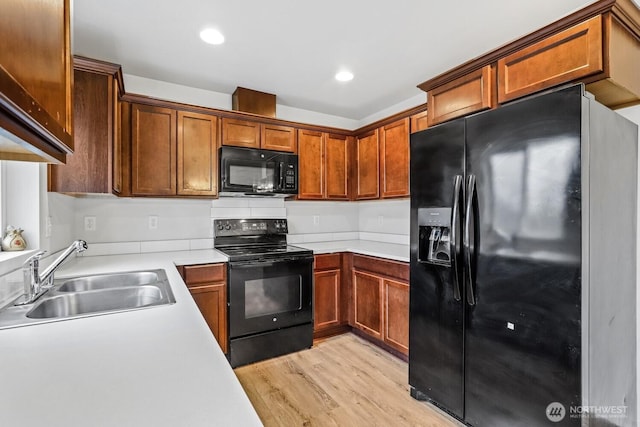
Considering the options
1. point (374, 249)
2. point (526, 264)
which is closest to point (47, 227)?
point (374, 249)

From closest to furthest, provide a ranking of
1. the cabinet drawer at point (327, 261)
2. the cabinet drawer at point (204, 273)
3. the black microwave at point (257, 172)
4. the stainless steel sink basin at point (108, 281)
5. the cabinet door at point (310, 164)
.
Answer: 1. the stainless steel sink basin at point (108, 281)
2. the cabinet drawer at point (204, 273)
3. the black microwave at point (257, 172)
4. the cabinet drawer at point (327, 261)
5. the cabinet door at point (310, 164)

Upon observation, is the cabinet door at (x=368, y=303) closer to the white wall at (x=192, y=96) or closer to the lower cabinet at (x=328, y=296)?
the lower cabinet at (x=328, y=296)

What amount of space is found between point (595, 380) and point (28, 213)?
9.37 ft

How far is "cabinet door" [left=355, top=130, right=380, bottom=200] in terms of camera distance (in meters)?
3.30

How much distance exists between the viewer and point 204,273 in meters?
2.47

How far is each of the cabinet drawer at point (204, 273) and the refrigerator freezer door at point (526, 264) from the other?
1.78m

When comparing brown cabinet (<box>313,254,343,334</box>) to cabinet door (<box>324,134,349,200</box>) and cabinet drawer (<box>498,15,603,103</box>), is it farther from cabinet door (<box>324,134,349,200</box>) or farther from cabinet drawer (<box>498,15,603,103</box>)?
cabinet drawer (<box>498,15,603,103</box>)

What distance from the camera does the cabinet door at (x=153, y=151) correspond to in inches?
100

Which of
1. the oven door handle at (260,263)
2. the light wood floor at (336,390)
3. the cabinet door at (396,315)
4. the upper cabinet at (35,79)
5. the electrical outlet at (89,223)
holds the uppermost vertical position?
the upper cabinet at (35,79)

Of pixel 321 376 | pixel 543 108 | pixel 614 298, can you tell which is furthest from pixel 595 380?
pixel 321 376

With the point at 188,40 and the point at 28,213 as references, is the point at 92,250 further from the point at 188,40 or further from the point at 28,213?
the point at 188,40

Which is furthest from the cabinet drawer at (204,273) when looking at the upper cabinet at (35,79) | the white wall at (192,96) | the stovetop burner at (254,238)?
the upper cabinet at (35,79)

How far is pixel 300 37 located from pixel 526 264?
189 cm

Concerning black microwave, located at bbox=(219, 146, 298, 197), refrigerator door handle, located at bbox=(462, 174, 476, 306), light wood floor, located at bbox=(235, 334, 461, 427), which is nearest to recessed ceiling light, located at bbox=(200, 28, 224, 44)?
black microwave, located at bbox=(219, 146, 298, 197)
